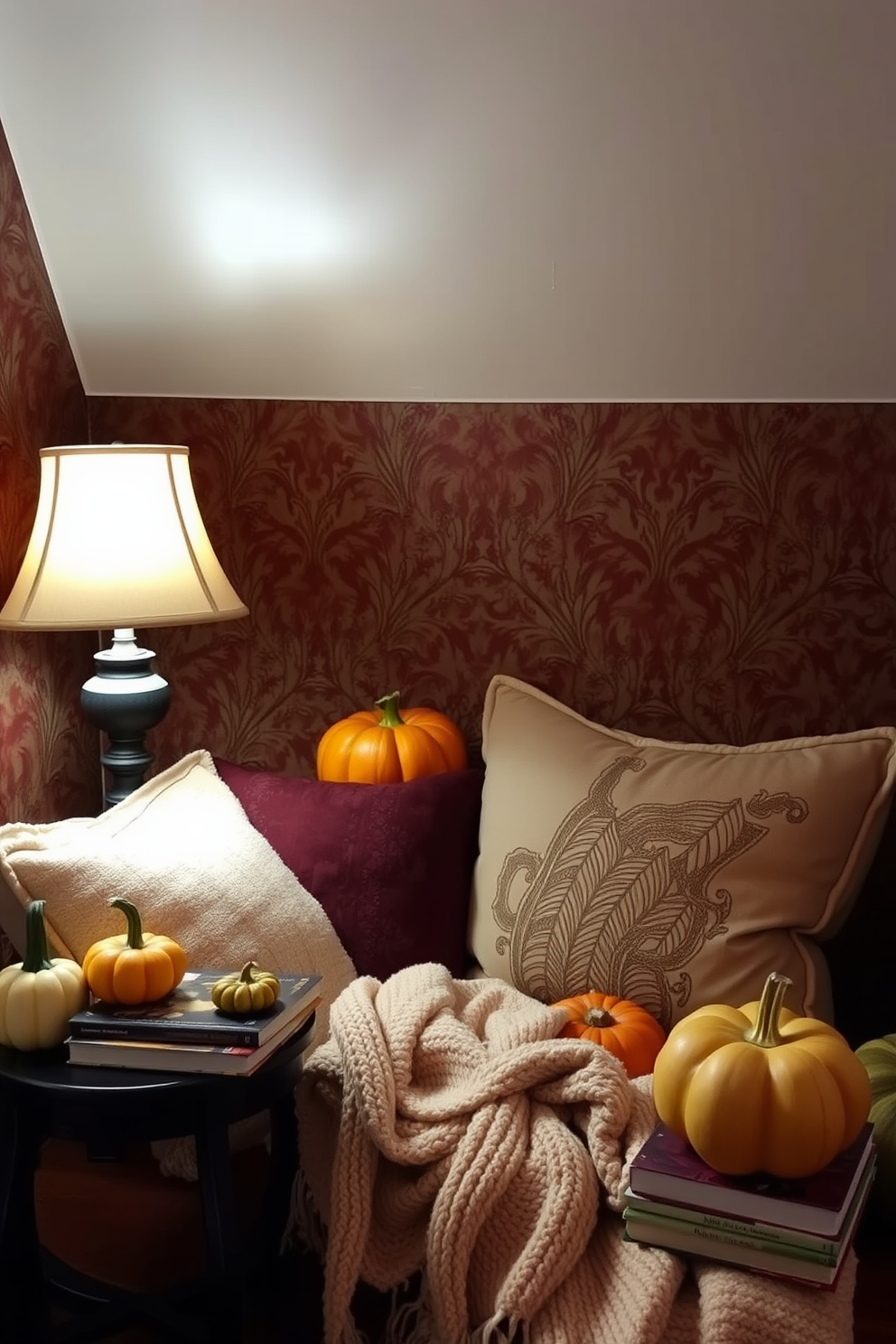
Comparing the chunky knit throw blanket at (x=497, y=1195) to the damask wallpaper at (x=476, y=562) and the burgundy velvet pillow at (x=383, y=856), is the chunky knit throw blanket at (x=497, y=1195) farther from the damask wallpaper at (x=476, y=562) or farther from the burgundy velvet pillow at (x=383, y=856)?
the damask wallpaper at (x=476, y=562)

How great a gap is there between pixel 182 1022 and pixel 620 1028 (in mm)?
660

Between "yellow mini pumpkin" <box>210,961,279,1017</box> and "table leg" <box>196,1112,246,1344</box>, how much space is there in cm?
13

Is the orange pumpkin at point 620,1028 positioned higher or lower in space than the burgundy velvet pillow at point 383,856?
lower

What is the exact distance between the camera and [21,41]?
212 centimetres

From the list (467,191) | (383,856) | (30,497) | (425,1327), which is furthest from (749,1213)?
(30,497)

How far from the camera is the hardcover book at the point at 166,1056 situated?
1.55 metres

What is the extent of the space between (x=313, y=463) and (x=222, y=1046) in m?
1.29

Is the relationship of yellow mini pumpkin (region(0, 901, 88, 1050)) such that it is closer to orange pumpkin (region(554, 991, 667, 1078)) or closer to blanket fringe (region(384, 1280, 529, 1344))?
blanket fringe (region(384, 1280, 529, 1344))

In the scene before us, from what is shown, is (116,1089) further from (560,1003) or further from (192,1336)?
(560,1003)

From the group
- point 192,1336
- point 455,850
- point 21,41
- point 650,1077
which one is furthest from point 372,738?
point 21,41

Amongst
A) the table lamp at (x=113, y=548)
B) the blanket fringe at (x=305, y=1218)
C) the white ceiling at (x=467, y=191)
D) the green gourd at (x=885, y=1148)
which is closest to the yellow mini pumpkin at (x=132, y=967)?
the blanket fringe at (x=305, y=1218)

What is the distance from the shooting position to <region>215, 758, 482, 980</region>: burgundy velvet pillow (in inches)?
81.1

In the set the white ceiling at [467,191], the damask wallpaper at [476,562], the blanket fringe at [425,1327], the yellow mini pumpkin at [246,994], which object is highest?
the white ceiling at [467,191]

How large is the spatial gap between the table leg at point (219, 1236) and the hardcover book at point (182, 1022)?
0.10 meters
